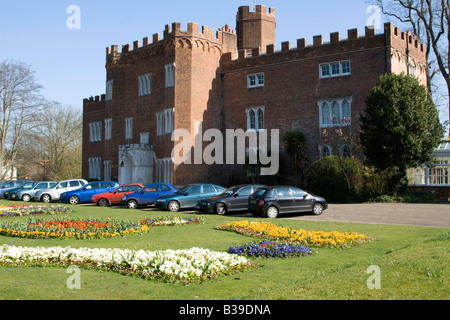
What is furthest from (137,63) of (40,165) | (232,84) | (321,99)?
(40,165)

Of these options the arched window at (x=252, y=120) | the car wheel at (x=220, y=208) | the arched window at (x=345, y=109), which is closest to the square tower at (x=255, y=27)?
the arched window at (x=252, y=120)

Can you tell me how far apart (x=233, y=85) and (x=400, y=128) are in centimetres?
1568

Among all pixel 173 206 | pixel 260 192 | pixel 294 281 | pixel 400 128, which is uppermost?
pixel 400 128

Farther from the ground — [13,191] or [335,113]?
[335,113]

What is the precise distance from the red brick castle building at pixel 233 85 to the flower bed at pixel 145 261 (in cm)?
2326

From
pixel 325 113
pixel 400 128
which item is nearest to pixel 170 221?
pixel 400 128

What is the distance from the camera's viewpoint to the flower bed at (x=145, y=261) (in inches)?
329

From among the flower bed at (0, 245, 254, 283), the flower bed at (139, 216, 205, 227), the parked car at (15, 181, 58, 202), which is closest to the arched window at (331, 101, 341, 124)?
the flower bed at (139, 216, 205, 227)

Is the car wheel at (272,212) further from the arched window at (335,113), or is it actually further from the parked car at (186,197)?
the arched window at (335,113)

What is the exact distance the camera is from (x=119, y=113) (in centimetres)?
4262

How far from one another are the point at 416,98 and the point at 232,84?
15.6 metres

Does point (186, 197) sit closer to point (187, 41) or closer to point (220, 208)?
point (220, 208)

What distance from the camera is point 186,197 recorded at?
23.3m
